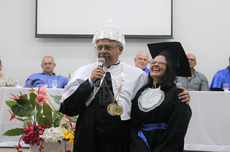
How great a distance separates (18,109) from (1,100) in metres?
1.98

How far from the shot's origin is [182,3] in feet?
25.8

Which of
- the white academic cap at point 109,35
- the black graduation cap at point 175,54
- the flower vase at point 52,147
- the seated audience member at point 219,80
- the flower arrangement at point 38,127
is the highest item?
the white academic cap at point 109,35

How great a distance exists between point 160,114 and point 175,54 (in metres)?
0.60

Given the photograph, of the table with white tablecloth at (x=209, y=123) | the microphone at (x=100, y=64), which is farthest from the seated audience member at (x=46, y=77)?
the microphone at (x=100, y=64)

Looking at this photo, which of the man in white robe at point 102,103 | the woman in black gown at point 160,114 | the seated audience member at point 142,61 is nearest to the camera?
the woman in black gown at point 160,114

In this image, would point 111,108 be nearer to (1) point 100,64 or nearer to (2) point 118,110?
(2) point 118,110

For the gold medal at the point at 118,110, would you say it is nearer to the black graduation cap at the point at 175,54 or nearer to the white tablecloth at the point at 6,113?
the black graduation cap at the point at 175,54

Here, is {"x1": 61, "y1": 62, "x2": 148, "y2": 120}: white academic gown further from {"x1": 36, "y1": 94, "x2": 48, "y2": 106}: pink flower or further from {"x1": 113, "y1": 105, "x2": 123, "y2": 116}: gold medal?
{"x1": 36, "y1": 94, "x2": 48, "y2": 106}: pink flower

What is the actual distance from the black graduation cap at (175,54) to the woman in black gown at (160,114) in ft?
0.11

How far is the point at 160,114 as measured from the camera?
2195 millimetres

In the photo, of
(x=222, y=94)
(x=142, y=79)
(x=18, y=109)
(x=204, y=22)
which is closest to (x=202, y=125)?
(x=222, y=94)

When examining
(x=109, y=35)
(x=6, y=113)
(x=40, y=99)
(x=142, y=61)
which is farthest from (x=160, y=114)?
(x=142, y=61)

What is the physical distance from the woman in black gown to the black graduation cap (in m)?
0.03

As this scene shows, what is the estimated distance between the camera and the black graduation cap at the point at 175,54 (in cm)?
248
